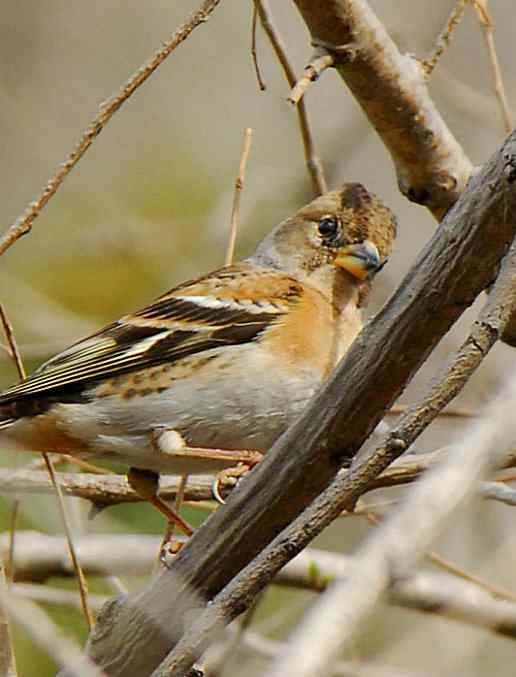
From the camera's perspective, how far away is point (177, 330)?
3.58 m

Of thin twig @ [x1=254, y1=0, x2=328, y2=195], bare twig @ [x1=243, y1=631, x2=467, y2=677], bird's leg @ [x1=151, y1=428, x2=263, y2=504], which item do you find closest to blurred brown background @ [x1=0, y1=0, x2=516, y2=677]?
bare twig @ [x1=243, y1=631, x2=467, y2=677]

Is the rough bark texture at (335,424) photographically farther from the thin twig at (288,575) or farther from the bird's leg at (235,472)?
the thin twig at (288,575)

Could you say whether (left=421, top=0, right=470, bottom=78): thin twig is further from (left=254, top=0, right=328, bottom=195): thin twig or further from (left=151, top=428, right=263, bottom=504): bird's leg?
(left=151, top=428, right=263, bottom=504): bird's leg

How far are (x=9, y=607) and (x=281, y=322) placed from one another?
72.0 inches

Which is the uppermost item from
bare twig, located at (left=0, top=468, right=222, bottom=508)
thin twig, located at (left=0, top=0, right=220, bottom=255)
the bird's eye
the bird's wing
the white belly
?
thin twig, located at (left=0, top=0, right=220, bottom=255)

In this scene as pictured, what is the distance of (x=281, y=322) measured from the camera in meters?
3.58

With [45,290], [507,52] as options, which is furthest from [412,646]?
[45,290]

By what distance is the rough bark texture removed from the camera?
2.04m

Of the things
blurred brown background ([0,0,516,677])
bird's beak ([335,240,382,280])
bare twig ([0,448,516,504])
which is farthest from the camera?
blurred brown background ([0,0,516,677])

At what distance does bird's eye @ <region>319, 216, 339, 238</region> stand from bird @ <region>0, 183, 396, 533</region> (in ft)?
0.60

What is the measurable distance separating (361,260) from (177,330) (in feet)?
2.16

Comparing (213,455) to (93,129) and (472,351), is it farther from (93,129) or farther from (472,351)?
(472,351)

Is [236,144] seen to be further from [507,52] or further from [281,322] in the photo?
[281,322]

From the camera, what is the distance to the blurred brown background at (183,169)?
4.55m
